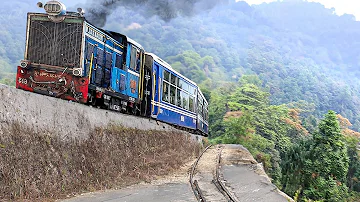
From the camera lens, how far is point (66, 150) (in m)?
7.15

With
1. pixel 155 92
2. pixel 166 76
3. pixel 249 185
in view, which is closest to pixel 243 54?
pixel 166 76

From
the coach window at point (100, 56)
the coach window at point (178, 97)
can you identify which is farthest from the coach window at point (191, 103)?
the coach window at point (100, 56)

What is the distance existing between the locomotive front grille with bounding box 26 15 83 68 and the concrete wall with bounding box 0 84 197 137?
6.23ft

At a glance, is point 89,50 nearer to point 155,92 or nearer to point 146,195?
point 155,92

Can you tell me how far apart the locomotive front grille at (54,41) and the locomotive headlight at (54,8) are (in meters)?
Result: 0.24

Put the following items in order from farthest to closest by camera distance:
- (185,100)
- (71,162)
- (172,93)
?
(185,100)
(172,93)
(71,162)

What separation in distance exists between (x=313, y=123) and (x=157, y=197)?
59430 millimetres

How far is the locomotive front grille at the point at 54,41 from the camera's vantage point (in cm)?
971

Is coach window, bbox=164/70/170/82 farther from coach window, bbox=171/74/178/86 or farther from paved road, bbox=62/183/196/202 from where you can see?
paved road, bbox=62/183/196/202

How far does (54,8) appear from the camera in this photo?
980cm

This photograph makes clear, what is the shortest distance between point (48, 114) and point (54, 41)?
3.71 m

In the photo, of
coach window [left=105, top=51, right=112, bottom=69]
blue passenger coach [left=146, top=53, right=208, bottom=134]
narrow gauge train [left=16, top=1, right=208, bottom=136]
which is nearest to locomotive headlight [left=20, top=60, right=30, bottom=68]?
narrow gauge train [left=16, top=1, right=208, bottom=136]

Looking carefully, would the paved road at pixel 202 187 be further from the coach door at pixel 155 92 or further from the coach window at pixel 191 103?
the coach window at pixel 191 103

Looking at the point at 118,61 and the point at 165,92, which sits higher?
the point at 118,61
